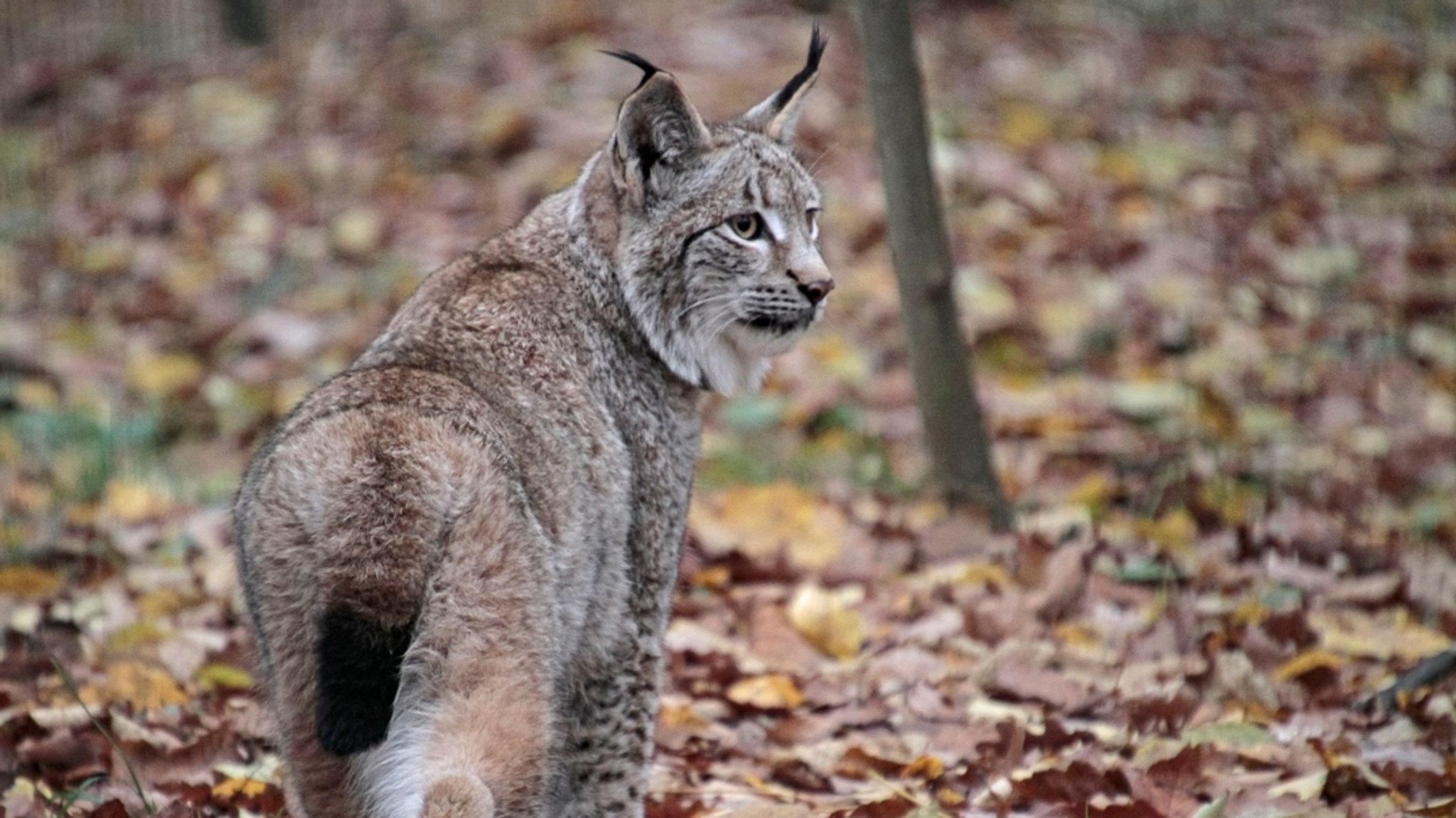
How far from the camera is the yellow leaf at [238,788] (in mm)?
4312

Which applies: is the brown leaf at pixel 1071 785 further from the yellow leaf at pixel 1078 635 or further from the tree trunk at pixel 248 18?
the tree trunk at pixel 248 18

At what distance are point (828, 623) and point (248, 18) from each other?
9552 mm

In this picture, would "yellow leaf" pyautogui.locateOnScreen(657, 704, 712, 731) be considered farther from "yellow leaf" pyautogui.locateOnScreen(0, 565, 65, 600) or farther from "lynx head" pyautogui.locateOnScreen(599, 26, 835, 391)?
"yellow leaf" pyautogui.locateOnScreen(0, 565, 65, 600)


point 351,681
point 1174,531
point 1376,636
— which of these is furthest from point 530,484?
point 1174,531

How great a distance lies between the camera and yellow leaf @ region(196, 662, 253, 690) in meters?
5.25

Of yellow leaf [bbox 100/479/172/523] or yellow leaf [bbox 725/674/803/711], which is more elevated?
yellow leaf [bbox 100/479/172/523]

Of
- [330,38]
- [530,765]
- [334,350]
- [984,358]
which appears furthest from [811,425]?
[330,38]

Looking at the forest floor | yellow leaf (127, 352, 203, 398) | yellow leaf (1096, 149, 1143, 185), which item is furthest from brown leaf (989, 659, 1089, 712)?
yellow leaf (1096, 149, 1143, 185)

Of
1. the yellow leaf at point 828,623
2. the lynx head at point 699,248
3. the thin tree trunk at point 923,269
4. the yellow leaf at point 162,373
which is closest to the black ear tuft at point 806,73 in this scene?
the lynx head at point 699,248

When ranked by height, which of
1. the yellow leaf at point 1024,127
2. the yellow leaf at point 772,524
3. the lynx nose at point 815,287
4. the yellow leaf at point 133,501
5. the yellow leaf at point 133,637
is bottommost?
the yellow leaf at point 133,637

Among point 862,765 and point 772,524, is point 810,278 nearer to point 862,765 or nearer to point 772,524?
point 862,765

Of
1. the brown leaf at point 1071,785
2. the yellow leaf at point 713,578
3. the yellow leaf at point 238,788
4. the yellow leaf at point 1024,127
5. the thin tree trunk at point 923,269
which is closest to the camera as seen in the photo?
the brown leaf at point 1071,785

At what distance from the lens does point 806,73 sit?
5109 millimetres

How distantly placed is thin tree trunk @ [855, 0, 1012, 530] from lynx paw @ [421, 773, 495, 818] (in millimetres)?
3707
